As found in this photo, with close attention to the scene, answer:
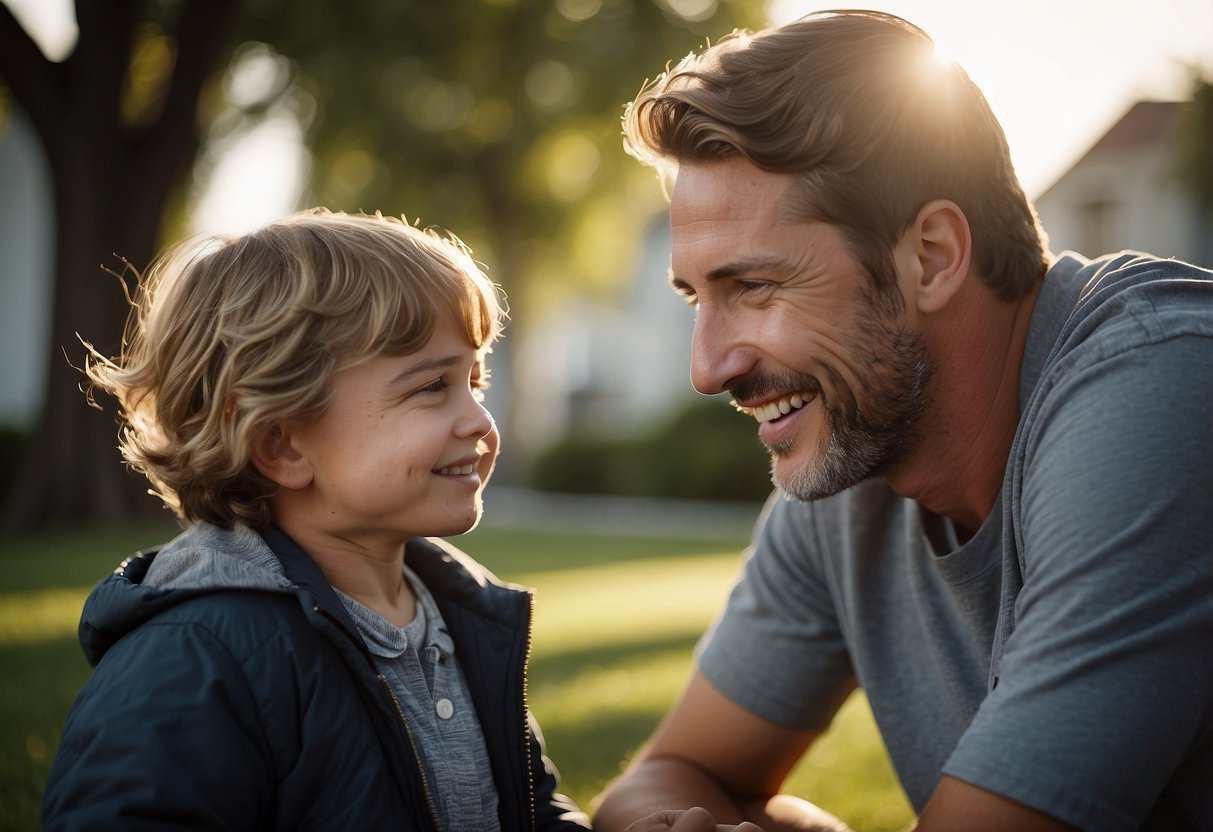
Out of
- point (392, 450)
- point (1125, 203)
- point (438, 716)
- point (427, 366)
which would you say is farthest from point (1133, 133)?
point (438, 716)

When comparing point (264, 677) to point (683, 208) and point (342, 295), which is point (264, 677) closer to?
point (342, 295)

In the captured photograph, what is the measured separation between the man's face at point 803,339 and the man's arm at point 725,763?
686 mm

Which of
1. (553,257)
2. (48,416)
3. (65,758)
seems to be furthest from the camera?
(553,257)

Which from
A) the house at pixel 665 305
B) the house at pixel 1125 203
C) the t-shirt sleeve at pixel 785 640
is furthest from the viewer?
the house at pixel 665 305

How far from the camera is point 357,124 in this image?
73.5 feet

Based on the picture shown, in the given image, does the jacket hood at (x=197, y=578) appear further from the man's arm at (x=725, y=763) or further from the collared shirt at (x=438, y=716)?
the man's arm at (x=725, y=763)

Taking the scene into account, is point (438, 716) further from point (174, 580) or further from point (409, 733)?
point (174, 580)

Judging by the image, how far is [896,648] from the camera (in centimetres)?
276

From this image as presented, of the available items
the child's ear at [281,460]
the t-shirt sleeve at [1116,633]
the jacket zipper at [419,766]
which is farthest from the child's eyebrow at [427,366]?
the t-shirt sleeve at [1116,633]

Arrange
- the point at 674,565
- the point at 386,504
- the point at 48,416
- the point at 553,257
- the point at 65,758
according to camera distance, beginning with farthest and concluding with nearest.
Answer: the point at 553,257 < the point at 48,416 < the point at 674,565 < the point at 386,504 < the point at 65,758

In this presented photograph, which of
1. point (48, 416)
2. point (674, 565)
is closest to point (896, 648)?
point (674, 565)

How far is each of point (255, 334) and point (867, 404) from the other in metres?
1.32

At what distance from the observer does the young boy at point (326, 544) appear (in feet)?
6.98

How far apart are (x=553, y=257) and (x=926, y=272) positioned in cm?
2750
